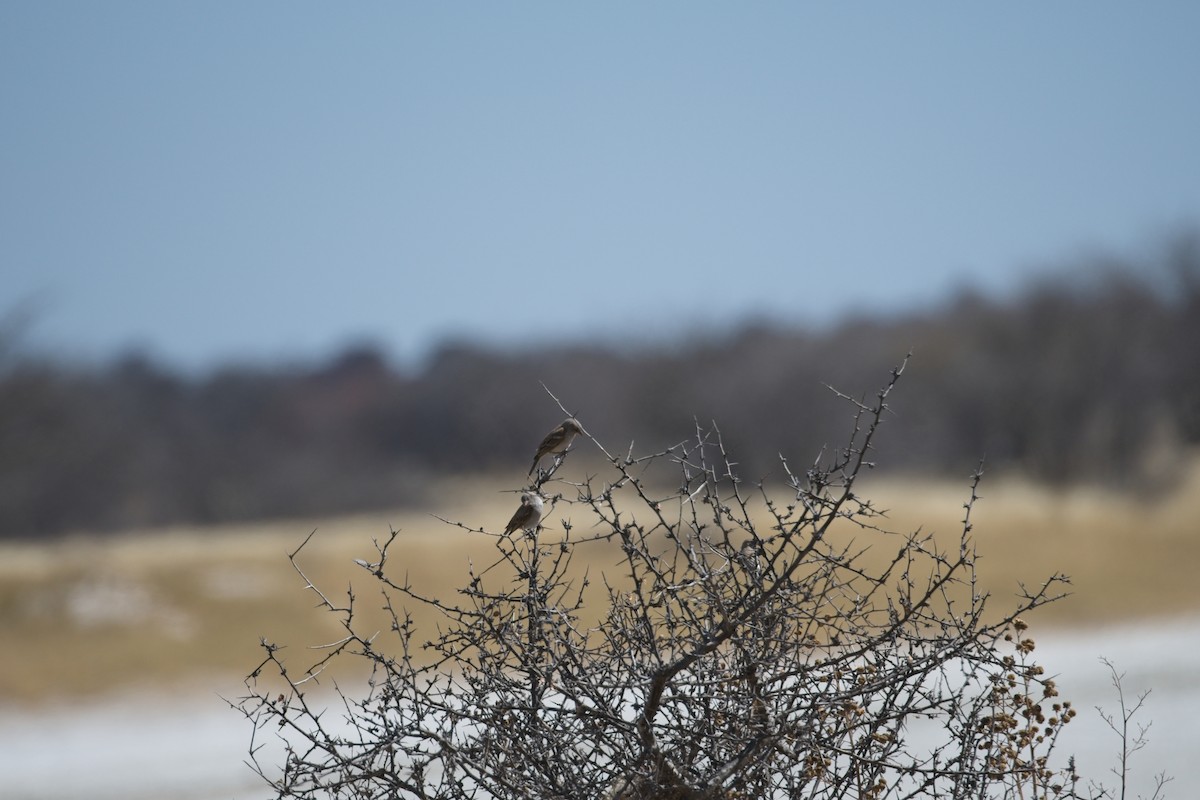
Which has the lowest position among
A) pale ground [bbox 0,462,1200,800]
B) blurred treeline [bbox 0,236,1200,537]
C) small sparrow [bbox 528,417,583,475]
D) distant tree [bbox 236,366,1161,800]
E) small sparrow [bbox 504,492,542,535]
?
distant tree [bbox 236,366,1161,800]

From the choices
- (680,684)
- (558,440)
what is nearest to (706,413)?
(558,440)

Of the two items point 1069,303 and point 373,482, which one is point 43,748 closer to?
point 373,482

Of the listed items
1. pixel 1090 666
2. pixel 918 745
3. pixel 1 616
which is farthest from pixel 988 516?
pixel 1 616

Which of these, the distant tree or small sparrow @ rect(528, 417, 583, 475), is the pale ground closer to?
small sparrow @ rect(528, 417, 583, 475)

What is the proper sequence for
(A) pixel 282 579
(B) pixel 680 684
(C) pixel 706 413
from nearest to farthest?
(B) pixel 680 684
(A) pixel 282 579
(C) pixel 706 413

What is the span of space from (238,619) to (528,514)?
1627 centimetres

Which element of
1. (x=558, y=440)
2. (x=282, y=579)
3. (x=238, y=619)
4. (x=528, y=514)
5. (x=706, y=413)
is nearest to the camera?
(x=528, y=514)

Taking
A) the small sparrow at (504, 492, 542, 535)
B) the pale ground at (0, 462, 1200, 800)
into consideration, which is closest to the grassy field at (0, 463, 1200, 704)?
the pale ground at (0, 462, 1200, 800)

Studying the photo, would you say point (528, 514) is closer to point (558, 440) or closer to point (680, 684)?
point (558, 440)

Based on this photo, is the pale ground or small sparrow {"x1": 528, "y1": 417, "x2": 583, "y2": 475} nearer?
small sparrow {"x1": 528, "y1": 417, "x2": 583, "y2": 475}

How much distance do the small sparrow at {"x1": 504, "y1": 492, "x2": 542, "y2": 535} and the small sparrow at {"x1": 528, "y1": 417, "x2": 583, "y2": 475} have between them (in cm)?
49

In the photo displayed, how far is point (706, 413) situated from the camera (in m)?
39.0

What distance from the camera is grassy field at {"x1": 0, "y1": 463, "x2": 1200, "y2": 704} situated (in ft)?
58.4

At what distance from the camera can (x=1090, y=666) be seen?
59.0 ft
